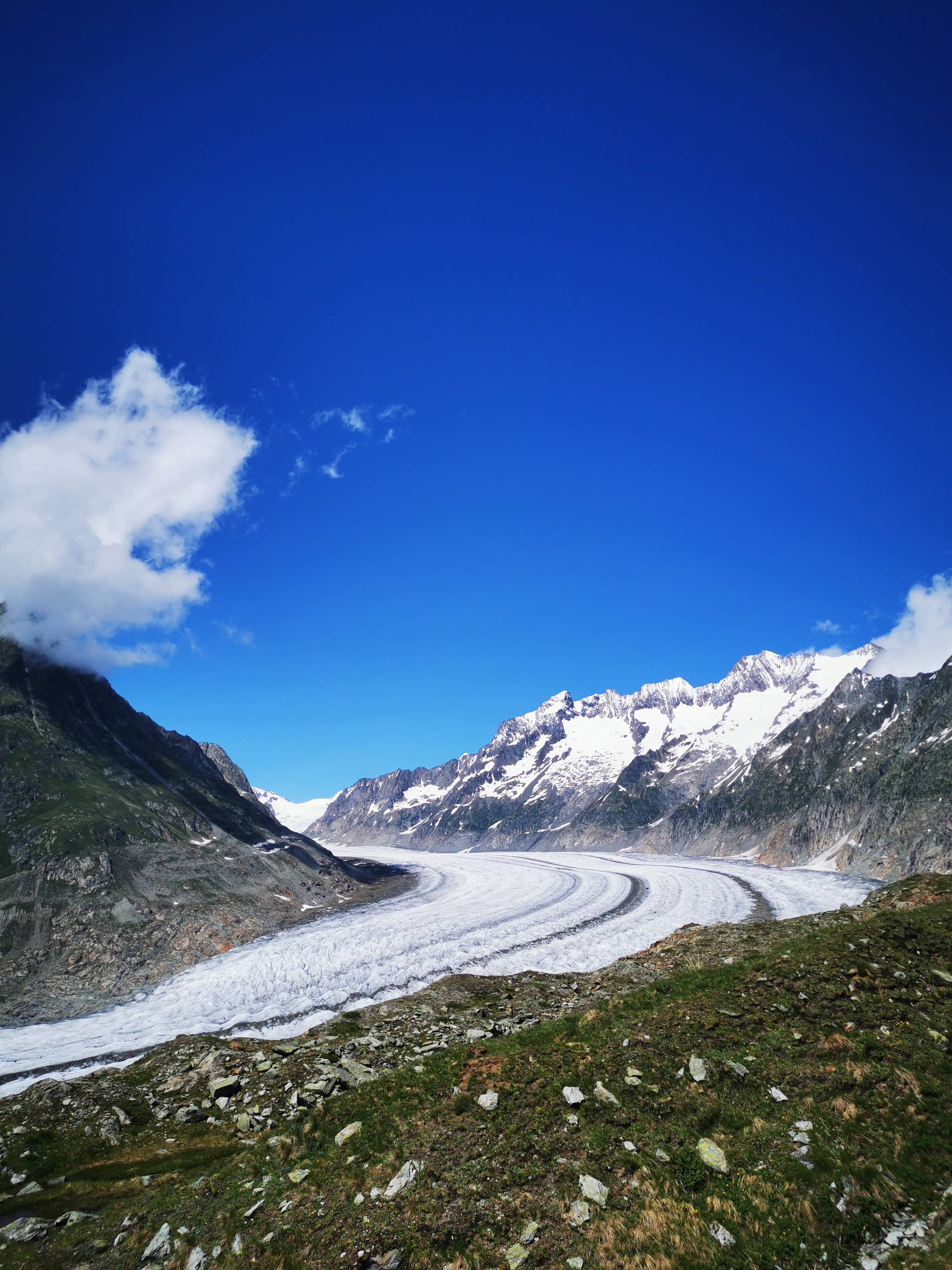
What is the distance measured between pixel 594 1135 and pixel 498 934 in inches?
2777

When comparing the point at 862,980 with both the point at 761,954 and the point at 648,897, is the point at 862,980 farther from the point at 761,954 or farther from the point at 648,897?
the point at 648,897

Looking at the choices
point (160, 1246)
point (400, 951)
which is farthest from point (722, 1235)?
point (400, 951)

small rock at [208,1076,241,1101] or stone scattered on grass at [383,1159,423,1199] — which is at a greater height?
stone scattered on grass at [383,1159,423,1199]

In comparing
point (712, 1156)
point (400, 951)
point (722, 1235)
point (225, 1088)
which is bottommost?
point (400, 951)

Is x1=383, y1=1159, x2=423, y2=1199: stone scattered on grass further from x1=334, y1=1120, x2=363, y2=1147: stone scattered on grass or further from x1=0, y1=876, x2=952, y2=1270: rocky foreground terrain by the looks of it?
x1=334, y1=1120, x2=363, y2=1147: stone scattered on grass

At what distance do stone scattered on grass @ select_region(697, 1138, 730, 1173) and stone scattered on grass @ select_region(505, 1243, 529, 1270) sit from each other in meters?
4.75

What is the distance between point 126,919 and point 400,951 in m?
34.3

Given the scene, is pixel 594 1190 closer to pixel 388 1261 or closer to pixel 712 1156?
pixel 712 1156

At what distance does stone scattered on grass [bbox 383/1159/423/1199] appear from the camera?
1404cm

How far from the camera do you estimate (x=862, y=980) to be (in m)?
22.7

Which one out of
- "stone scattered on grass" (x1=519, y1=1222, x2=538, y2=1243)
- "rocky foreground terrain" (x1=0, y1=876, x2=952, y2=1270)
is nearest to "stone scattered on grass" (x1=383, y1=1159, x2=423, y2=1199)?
"rocky foreground terrain" (x1=0, y1=876, x2=952, y2=1270)

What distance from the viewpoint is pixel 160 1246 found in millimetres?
13781

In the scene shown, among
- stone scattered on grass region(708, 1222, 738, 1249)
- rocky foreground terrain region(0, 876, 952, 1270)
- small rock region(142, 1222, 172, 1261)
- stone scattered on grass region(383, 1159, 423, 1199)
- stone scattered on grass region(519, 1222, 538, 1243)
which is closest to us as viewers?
stone scattered on grass region(708, 1222, 738, 1249)

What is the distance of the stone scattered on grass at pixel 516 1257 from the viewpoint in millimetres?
11867
